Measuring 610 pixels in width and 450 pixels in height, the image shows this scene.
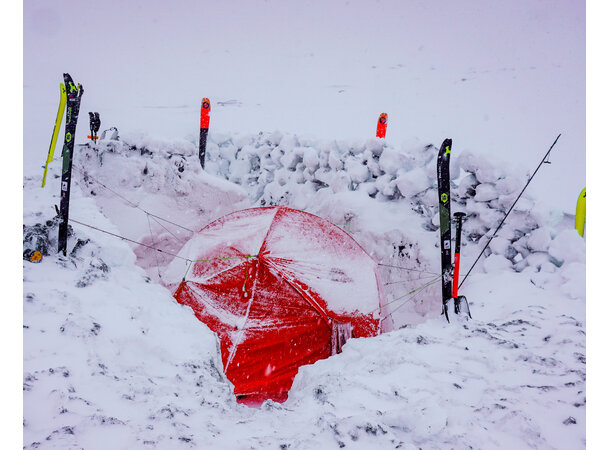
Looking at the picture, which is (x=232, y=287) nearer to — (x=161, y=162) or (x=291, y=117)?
(x=161, y=162)

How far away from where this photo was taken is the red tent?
10.3ft

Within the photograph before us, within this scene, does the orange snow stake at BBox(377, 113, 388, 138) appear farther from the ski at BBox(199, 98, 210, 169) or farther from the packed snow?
the ski at BBox(199, 98, 210, 169)

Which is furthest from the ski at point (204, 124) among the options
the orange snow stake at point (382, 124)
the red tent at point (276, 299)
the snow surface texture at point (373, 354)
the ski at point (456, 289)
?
the ski at point (456, 289)

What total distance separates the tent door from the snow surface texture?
836mm

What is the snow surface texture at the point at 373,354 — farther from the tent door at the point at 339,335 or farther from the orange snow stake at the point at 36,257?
the tent door at the point at 339,335

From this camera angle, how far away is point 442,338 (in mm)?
2273

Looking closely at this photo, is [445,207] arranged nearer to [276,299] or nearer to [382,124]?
[276,299]

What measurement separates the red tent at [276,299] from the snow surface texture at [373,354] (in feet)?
2.25

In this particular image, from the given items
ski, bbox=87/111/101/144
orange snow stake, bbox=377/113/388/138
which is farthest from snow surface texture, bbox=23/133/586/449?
orange snow stake, bbox=377/113/388/138

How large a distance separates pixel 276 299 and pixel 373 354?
124 cm

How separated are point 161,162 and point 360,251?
3.16m

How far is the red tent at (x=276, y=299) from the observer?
10.3 ft

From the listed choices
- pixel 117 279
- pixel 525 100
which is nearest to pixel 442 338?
pixel 117 279

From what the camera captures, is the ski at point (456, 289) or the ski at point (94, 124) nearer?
the ski at point (456, 289)
